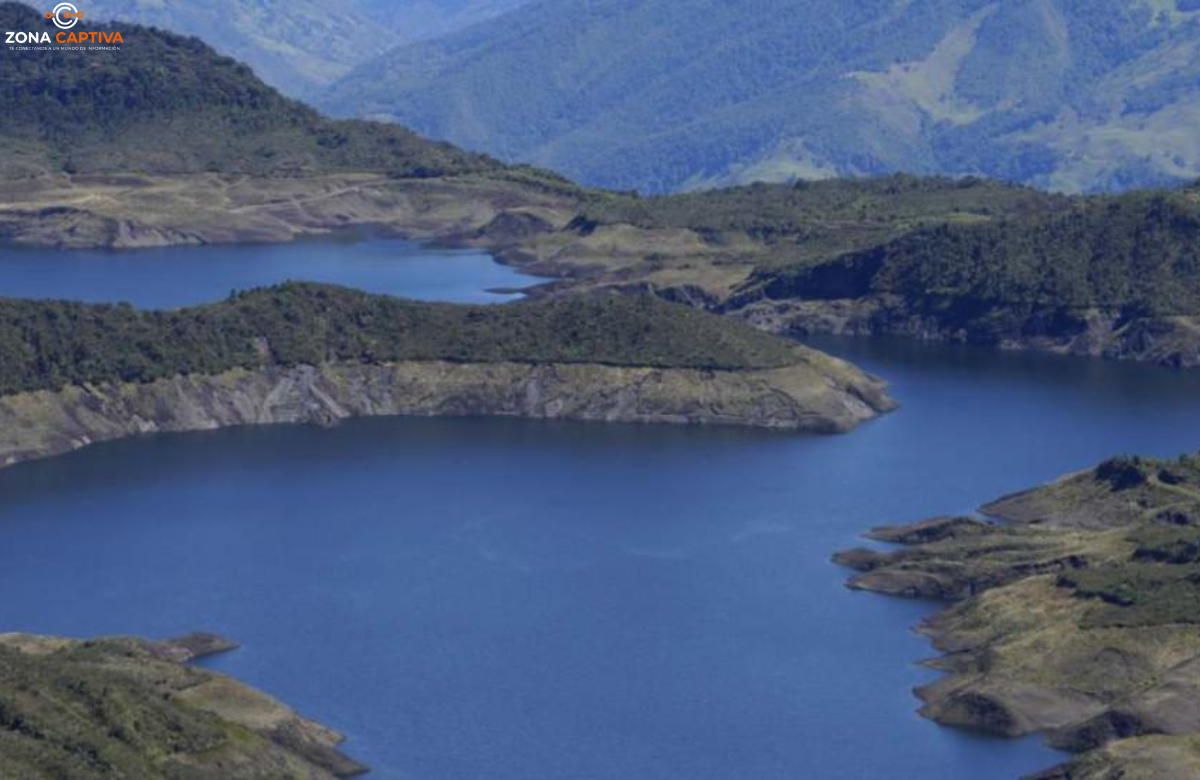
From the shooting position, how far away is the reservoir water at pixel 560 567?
91125 millimetres

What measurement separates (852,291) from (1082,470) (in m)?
64.5

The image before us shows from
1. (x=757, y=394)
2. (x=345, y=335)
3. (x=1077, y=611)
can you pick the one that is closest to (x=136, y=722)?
(x=1077, y=611)

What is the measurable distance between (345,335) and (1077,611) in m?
A: 58.1

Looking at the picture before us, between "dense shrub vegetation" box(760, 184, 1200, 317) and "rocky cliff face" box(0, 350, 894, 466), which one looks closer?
"rocky cliff face" box(0, 350, 894, 466)

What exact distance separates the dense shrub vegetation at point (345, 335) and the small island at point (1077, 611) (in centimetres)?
3170

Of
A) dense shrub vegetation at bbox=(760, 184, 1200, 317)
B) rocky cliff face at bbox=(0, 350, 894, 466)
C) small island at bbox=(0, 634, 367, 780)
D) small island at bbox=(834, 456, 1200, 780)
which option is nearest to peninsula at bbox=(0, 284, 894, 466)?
rocky cliff face at bbox=(0, 350, 894, 466)

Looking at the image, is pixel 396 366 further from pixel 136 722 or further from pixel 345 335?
pixel 136 722

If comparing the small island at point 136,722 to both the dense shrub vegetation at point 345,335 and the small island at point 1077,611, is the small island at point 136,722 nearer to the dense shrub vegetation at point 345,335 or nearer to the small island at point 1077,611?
the small island at point 1077,611

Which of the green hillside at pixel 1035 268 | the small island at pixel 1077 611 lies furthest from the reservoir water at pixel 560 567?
the green hillside at pixel 1035 268

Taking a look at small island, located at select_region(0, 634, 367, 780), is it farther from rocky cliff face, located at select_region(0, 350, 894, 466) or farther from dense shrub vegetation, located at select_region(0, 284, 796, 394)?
dense shrub vegetation, located at select_region(0, 284, 796, 394)

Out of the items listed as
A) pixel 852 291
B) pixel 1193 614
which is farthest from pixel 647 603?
pixel 852 291

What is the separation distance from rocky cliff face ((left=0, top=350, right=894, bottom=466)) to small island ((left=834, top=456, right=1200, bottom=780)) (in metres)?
25.4

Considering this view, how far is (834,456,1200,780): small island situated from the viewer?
→ 3482 inches

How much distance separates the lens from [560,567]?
4407 inches
